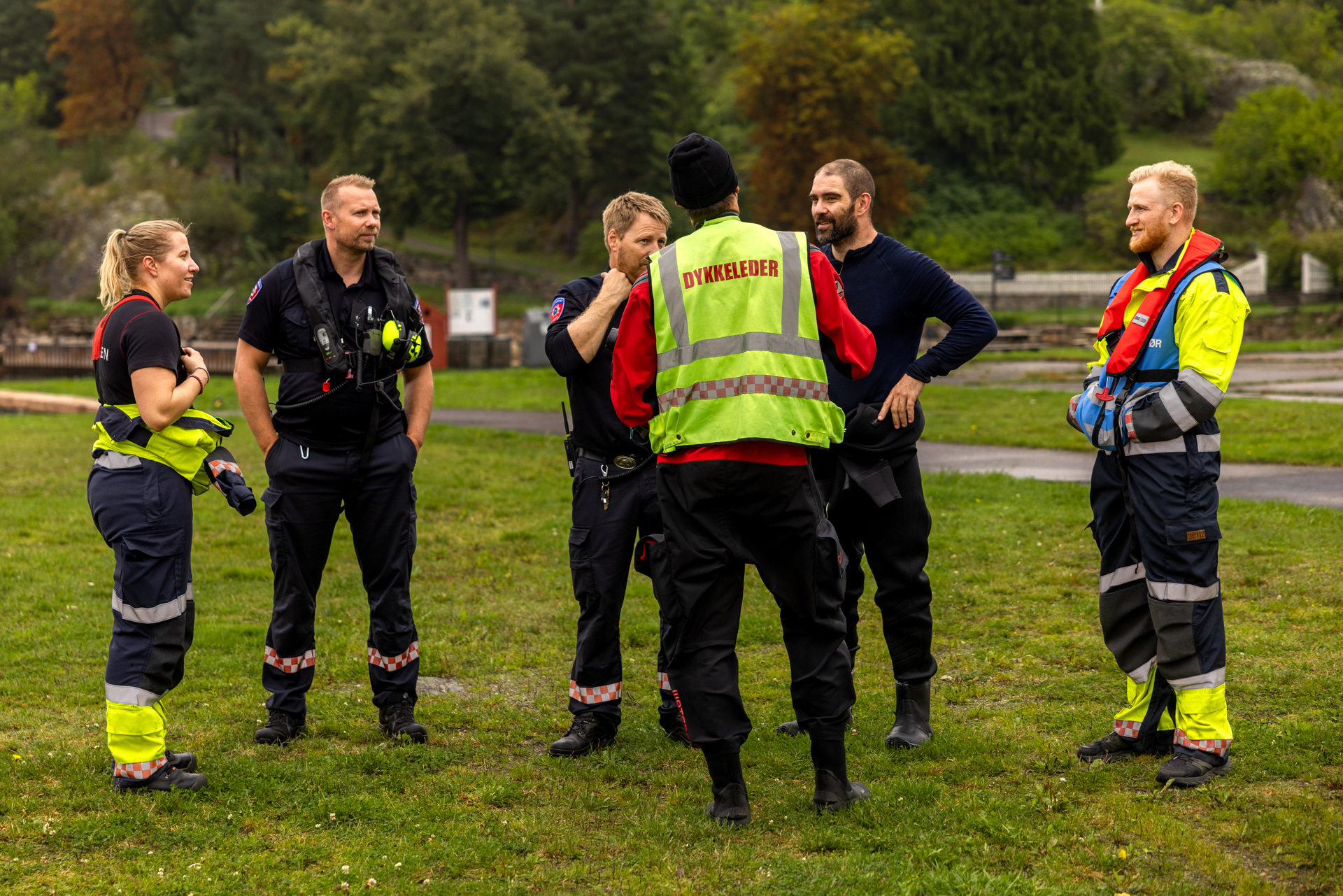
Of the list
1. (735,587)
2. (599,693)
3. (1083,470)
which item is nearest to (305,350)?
(599,693)

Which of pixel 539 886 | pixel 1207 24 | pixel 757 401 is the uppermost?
pixel 1207 24

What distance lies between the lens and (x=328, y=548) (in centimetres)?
529

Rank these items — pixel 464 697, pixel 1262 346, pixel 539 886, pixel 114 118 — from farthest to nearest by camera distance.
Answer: pixel 114 118 → pixel 1262 346 → pixel 464 697 → pixel 539 886

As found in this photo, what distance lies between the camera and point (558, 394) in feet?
71.4

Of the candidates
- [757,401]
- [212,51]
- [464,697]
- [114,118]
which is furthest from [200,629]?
[114,118]

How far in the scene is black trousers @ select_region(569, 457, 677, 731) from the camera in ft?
17.1

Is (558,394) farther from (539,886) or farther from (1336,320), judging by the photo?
(1336,320)

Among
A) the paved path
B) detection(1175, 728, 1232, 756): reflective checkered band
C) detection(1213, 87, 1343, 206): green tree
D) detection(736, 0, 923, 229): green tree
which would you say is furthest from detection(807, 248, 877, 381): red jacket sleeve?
detection(1213, 87, 1343, 206): green tree

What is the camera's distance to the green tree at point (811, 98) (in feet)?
154

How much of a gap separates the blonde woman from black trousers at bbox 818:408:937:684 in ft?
8.83

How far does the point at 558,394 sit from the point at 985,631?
51.1 ft

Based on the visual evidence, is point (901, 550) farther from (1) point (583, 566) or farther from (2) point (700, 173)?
(2) point (700, 173)

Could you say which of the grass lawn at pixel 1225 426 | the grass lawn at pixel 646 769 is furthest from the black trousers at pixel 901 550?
the grass lawn at pixel 1225 426

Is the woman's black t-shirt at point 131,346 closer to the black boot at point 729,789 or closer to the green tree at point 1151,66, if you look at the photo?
the black boot at point 729,789
